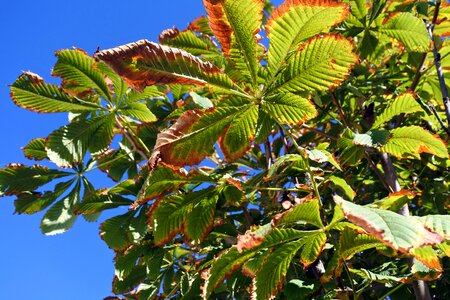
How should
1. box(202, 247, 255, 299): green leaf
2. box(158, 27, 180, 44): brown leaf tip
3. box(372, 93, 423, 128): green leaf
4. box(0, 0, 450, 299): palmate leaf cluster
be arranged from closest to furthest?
box(0, 0, 450, 299): palmate leaf cluster → box(202, 247, 255, 299): green leaf → box(372, 93, 423, 128): green leaf → box(158, 27, 180, 44): brown leaf tip

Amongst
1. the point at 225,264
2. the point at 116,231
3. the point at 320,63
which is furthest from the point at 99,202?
the point at 320,63

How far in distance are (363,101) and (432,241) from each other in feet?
5.37

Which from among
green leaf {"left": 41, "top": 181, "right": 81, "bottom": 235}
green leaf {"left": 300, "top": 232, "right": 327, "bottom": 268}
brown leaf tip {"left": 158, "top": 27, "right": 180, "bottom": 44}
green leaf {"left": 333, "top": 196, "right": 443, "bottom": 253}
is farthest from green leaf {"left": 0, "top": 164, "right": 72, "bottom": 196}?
green leaf {"left": 333, "top": 196, "right": 443, "bottom": 253}

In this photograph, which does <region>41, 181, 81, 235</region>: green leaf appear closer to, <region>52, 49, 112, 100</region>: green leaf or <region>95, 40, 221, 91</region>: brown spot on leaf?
<region>52, 49, 112, 100</region>: green leaf

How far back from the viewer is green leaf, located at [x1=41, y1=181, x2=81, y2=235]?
2186 mm

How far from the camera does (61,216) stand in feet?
7.36

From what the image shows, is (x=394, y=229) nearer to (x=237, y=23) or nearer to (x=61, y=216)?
(x=237, y=23)

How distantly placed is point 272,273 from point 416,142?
652 mm

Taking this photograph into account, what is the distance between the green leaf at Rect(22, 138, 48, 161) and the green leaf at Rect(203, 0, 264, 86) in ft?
4.57

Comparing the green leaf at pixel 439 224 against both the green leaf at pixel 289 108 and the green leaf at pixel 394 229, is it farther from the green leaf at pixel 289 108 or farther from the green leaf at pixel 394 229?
the green leaf at pixel 289 108

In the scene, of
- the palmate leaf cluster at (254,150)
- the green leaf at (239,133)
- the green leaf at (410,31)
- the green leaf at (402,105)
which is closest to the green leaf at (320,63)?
the palmate leaf cluster at (254,150)

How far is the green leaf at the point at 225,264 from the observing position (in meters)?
1.19

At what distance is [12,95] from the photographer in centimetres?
181

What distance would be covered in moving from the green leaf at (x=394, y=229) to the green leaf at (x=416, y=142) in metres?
0.70
